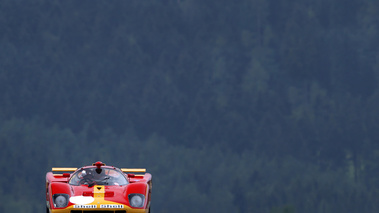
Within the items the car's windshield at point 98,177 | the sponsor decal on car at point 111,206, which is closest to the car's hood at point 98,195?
the sponsor decal on car at point 111,206

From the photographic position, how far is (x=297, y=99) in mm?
50219

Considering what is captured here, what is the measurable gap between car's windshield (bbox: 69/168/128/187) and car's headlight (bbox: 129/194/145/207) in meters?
1.33

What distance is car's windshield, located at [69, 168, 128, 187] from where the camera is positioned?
739 inches

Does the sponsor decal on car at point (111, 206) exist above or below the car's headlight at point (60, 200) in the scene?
below

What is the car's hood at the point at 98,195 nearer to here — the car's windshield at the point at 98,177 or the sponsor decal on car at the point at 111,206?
the sponsor decal on car at the point at 111,206

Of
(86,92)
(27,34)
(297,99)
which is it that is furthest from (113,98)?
(297,99)

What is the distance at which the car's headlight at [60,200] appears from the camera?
17.1 metres

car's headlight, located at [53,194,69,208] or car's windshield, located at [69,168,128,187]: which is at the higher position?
car's windshield, located at [69,168,128,187]

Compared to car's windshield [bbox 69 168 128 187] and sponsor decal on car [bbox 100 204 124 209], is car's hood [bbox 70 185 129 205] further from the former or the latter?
car's windshield [bbox 69 168 128 187]

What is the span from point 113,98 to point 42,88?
4735 mm

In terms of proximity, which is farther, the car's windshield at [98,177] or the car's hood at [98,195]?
the car's windshield at [98,177]

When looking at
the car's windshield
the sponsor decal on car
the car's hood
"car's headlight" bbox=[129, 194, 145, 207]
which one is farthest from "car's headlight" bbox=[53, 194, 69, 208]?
"car's headlight" bbox=[129, 194, 145, 207]

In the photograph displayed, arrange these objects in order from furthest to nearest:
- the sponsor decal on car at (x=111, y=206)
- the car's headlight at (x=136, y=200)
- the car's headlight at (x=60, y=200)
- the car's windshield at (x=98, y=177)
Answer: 1. the car's windshield at (x=98, y=177)
2. the car's headlight at (x=136, y=200)
3. the car's headlight at (x=60, y=200)
4. the sponsor decal on car at (x=111, y=206)

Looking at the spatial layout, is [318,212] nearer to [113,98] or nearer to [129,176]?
[113,98]
